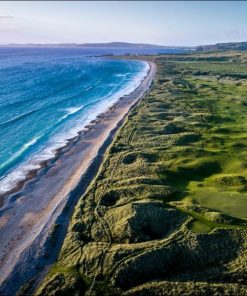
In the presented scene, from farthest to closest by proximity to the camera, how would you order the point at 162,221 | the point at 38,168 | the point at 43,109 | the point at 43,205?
the point at 43,109
the point at 38,168
the point at 43,205
the point at 162,221

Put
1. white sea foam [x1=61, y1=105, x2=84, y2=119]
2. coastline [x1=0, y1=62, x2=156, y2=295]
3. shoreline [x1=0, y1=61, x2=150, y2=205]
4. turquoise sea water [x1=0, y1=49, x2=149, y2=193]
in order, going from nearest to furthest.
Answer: coastline [x1=0, y1=62, x2=156, y2=295] → shoreline [x1=0, y1=61, x2=150, y2=205] → turquoise sea water [x1=0, y1=49, x2=149, y2=193] → white sea foam [x1=61, y1=105, x2=84, y2=119]

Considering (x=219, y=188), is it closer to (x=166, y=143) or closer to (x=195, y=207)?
(x=195, y=207)

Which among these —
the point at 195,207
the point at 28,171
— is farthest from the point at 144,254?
the point at 28,171

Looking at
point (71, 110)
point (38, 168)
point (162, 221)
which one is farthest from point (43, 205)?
point (71, 110)

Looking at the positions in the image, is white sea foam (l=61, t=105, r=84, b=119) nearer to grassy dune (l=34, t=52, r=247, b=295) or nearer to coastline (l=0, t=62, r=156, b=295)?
coastline (l=0, t=62, r=156, b=295)

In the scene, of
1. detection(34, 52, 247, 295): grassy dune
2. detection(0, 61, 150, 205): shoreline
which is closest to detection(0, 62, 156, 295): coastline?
detection(0, 61, 150, 205): shoreline

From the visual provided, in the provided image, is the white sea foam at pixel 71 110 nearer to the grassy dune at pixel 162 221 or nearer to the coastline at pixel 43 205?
the coastline at pixel 43 205

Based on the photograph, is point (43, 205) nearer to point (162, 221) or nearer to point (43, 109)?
point (162, 221)
